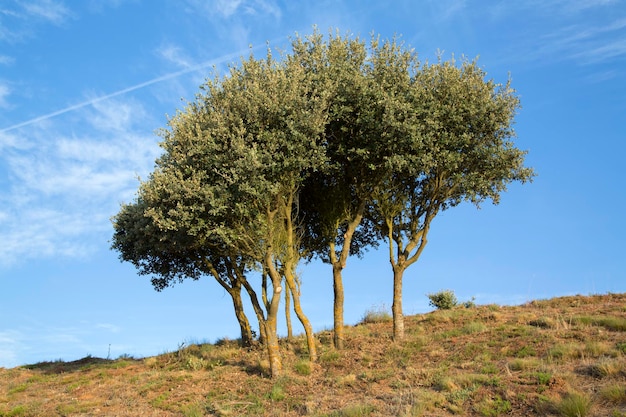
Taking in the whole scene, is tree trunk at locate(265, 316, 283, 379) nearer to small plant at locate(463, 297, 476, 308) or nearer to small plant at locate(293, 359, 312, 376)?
small plant at locate(293, 359, 312, 376)

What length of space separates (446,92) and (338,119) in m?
6.51

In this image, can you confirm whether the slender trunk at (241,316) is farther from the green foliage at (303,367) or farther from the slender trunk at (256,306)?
the green foliage at (303,367)

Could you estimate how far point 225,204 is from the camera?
95.5 ft

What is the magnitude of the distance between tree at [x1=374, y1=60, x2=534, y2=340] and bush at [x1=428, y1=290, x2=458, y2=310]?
15466mm

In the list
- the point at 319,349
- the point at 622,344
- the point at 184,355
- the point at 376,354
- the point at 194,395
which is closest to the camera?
the point at 622,344

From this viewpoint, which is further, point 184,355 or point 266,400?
point 184,355

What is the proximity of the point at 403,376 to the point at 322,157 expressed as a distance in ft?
37.9

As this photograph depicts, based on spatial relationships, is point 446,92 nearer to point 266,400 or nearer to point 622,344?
point 622,344

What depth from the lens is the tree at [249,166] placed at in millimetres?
28562

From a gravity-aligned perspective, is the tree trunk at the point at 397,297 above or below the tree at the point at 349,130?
below

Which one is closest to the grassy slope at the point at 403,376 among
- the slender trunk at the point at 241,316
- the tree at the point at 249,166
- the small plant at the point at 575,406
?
the small plant at the point at 575,406

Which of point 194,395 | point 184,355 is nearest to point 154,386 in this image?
point 194,395

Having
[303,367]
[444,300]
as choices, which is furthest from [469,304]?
[303,367]

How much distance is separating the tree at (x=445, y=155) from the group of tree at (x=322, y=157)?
8 cm
